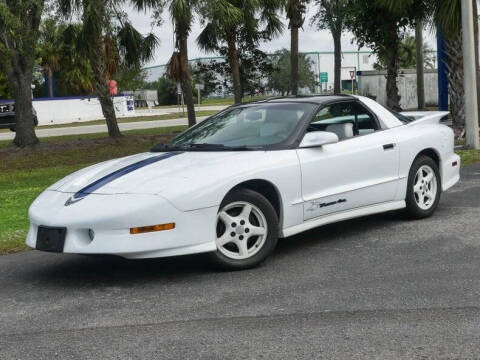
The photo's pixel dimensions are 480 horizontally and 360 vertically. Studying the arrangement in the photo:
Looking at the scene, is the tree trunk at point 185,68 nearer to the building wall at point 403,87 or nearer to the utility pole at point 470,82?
the building wall at point 403,87

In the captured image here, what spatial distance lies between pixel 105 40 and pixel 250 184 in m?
17.6

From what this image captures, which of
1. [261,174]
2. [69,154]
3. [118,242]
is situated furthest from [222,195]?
[69,154]

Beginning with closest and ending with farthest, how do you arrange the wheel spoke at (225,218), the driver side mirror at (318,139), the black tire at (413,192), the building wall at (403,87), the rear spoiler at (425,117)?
1. the wheel spoke at (225,218)
2. the driver side mirror at (318,139)
3. the black tire at (413,192)
4. the rear spoiler at (425,117)
5. the building wall at (403,87)

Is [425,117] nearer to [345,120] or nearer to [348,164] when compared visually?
[345,120]

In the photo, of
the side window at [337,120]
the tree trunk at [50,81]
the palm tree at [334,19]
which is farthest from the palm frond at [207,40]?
the tree trunk at [50,81]

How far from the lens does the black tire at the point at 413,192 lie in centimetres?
767

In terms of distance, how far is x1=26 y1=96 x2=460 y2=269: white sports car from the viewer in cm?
563

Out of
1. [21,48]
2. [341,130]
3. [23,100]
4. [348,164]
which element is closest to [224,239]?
[348,164]

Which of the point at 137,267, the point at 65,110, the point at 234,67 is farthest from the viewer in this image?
the point at 65,110

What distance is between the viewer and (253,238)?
6.21m

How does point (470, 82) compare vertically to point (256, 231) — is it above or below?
above

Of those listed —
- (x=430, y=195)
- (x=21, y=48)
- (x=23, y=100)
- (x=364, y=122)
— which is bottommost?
(x=430, y=195)

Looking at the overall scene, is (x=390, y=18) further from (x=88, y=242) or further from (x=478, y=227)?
(x=88, y=242)

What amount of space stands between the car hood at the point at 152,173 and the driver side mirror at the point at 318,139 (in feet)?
1.69
